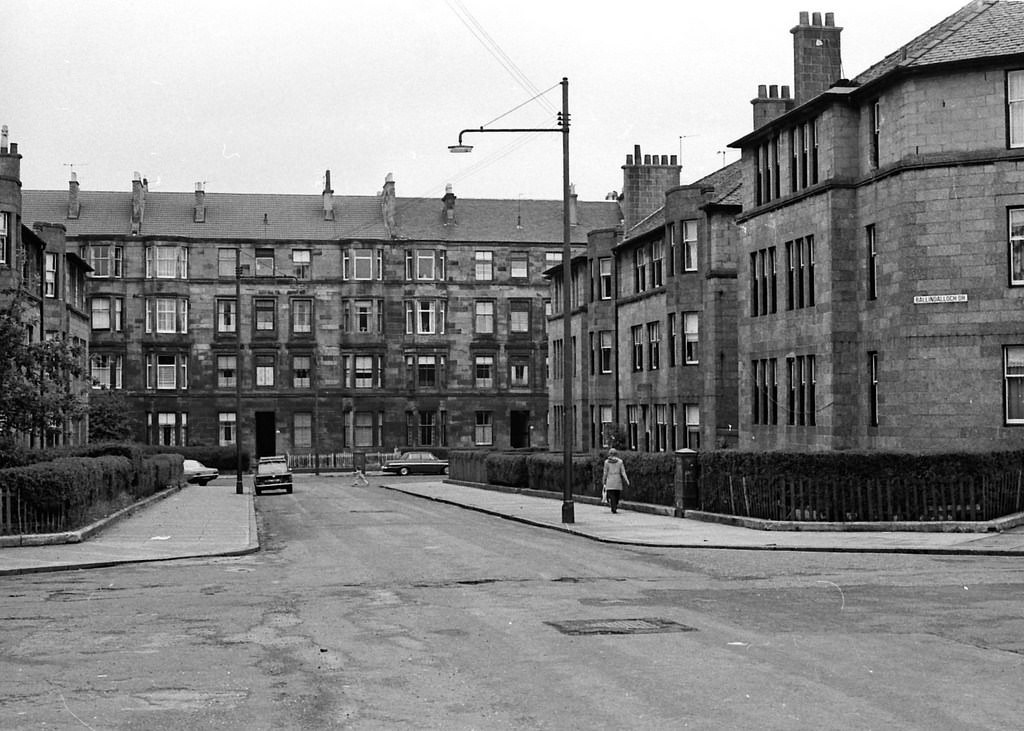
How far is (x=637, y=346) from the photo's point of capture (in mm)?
56344

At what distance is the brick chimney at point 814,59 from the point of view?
131ft

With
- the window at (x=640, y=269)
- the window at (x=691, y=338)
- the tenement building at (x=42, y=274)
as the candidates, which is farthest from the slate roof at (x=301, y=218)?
the window at (x=691, y=338)

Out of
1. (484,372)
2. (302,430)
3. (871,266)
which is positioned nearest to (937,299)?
(871,266)

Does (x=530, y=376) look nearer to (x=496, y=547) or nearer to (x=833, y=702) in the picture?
(x=496, y=547)

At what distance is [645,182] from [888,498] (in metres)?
36.5

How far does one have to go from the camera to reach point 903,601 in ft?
52.1

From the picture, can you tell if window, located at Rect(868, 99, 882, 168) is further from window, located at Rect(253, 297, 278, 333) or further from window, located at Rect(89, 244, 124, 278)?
window, located at Rect(89, 244, 124, 278)

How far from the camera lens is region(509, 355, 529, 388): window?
301ft

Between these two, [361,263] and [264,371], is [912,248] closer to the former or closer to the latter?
[361,263]

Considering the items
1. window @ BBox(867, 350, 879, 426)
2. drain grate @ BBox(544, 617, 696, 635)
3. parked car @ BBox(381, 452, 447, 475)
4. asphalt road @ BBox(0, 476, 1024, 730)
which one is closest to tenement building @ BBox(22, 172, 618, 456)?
parked car @ BBox(381, 452, 447, 475)

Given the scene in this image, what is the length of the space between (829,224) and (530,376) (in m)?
56.8

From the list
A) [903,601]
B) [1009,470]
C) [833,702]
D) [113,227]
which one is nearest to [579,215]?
[113,227]

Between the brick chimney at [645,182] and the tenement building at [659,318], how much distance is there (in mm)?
47

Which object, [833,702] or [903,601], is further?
[903,601]
